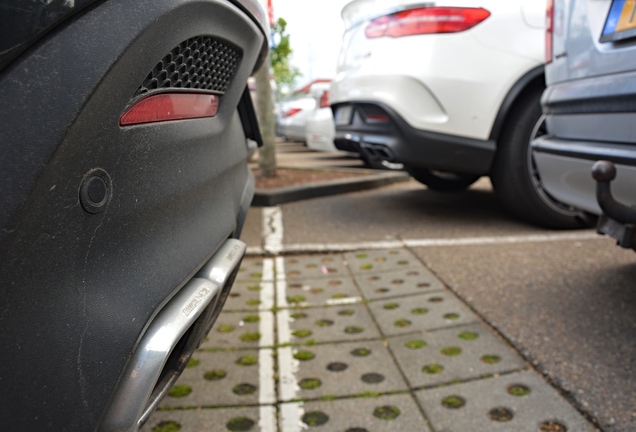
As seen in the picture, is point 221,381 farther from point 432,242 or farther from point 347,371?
point 432,242

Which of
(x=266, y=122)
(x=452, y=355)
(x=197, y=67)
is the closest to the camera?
(x=197, y=67)

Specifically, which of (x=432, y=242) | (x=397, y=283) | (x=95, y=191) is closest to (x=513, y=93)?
(x=432, y=242)

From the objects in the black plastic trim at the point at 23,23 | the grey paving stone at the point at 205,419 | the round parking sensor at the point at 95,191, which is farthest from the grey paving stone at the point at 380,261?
the black plastic trim at the point at 23,23

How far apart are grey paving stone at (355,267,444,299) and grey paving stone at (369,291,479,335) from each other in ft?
0.28

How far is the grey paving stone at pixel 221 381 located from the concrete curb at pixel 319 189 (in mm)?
3162

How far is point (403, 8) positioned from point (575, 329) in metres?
2.53

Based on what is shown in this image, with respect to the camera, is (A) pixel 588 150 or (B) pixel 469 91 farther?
(B) pixel 469 91

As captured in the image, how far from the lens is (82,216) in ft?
2.88

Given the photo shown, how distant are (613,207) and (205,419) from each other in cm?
149

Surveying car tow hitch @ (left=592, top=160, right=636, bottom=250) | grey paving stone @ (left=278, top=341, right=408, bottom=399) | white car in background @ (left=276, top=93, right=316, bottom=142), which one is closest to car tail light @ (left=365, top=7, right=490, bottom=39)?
car tow hitch @ (left=592, top=160, right=636, bottom=250)

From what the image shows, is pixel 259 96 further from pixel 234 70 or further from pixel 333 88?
pixel 234 70

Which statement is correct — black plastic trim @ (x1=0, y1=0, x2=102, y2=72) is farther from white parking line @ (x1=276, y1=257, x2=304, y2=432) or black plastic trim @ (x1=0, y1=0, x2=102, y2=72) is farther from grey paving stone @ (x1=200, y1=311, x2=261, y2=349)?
grey paving stone @ (x1=200, y1=311, x2=261, y2=349)

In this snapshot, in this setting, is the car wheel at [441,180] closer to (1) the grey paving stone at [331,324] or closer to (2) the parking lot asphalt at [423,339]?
(2) the parking lot asphalt at [423,339]

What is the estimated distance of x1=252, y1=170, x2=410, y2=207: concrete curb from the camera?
5465mm
